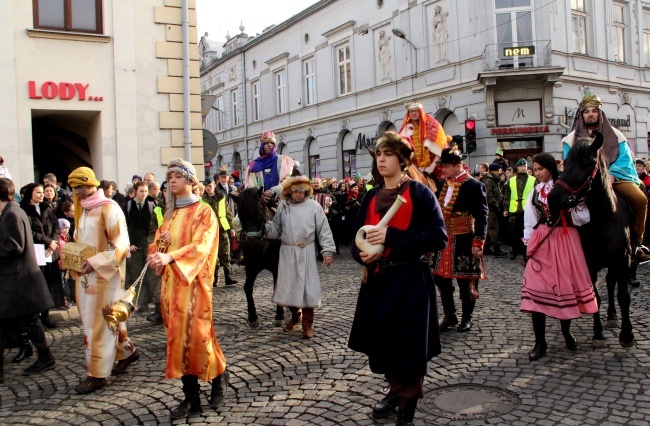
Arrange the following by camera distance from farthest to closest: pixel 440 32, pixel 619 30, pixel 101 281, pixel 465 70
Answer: pixel 619 30 < pixel 440 32 < pixel 465 70 < pixel 101 281

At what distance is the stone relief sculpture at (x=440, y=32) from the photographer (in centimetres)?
2375

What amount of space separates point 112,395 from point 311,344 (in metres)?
1.98

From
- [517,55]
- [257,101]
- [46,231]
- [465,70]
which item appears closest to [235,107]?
[257,101]

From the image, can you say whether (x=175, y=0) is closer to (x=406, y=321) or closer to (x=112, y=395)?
(x=112, y=395)

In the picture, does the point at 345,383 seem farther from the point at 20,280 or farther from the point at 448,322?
the point at 20,280

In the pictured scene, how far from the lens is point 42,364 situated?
18.3 feet

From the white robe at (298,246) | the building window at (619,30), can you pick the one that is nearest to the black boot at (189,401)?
the white robe at (298,246)

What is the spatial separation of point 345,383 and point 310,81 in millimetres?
29599

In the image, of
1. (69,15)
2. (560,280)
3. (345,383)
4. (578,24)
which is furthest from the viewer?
(578,24)

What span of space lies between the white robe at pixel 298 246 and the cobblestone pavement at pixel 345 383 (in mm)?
454

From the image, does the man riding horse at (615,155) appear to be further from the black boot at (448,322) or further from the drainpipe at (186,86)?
the drainpipe at (186,86)

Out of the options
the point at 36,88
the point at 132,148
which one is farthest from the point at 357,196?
the point at 36,88

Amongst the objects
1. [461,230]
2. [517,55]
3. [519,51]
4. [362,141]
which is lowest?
[461,230]

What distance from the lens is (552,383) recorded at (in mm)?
4582
